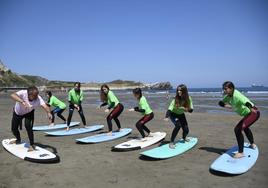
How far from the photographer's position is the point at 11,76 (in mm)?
96875

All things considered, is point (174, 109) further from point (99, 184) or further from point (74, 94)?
point (74, 94)

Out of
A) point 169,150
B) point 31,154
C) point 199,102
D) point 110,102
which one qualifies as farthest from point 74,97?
point 199,102

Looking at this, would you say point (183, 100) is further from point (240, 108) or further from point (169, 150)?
point (240, 108)

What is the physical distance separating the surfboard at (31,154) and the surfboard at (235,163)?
370 cm

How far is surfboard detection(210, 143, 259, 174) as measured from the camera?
19.5 ft

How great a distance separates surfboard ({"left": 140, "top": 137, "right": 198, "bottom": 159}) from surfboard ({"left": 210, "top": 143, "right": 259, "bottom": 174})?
1.22 m

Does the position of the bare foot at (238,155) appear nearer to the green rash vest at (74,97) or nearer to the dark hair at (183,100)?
the dark hair at (183,100)

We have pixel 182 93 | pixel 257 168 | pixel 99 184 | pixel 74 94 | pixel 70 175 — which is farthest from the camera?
pixel 74 94

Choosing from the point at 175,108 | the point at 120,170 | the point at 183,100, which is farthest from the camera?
the point at 175,108

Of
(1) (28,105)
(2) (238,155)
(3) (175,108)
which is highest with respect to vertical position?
(1) (28,105)

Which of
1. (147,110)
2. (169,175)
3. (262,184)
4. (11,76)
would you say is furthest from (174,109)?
(11,76)

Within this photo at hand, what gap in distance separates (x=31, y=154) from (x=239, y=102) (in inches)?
208

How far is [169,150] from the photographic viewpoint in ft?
25.5

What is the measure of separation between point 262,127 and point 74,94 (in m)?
8.18
